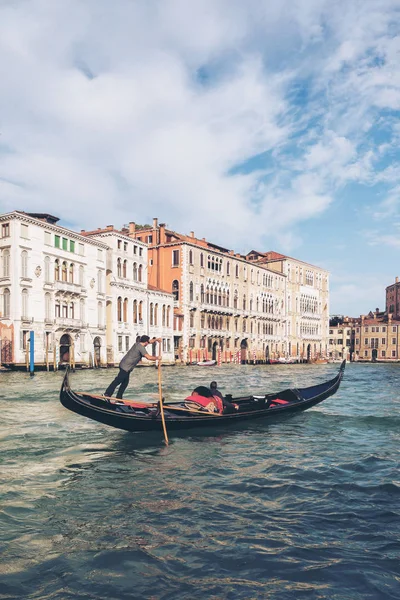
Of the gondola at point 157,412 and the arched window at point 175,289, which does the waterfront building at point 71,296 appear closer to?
the arched window at point 175,289

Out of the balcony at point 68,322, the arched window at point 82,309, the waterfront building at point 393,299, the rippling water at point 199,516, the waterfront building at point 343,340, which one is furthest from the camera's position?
the waterfront building at point 393,299

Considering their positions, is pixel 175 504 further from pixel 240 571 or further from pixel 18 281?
pixel 18 281

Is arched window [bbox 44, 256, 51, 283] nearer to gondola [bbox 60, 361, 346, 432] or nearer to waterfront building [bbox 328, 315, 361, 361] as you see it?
gondola [bbox 60, 361, 346, 432]

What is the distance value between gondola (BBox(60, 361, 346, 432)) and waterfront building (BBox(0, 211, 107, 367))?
18.1 m

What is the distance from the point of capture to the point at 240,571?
4137mm

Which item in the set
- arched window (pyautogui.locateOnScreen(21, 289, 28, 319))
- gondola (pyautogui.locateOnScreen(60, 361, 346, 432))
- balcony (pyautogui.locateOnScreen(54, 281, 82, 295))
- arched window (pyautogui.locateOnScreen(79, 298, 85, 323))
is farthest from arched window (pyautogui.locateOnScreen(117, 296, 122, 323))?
gondola (pyautogui.locateOnScreen(60, 361, 346, 432))

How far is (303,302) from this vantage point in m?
61.0

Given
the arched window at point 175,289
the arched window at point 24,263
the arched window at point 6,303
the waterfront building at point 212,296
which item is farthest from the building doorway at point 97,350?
the arched window at point 175,289

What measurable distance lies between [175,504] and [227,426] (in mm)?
4474

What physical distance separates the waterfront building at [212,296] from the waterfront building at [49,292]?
8.34 meters

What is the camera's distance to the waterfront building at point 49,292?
2919 cm

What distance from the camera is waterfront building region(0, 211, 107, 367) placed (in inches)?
1149

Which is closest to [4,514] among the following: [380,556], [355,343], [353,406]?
[380,556]

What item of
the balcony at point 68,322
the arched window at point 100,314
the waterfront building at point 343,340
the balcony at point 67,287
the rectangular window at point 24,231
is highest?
A: the rectangular window at point 24,231
